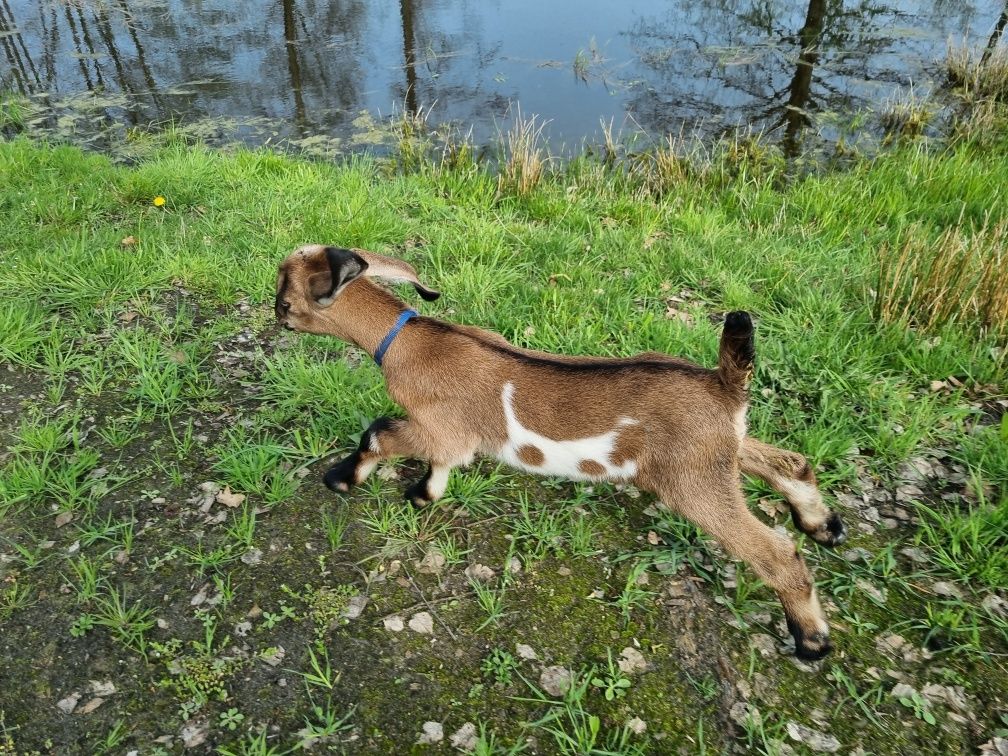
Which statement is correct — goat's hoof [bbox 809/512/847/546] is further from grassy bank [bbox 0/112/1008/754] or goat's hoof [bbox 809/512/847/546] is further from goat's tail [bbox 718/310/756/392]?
goat's tail [bbox 718/310/756/392]

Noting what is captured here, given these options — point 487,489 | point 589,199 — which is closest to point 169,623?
point 487,489

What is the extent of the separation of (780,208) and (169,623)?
597 cm

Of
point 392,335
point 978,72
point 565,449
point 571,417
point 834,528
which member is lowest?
point 834,528

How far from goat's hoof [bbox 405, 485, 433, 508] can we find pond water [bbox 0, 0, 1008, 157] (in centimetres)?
654

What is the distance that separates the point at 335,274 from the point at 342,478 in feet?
3.71

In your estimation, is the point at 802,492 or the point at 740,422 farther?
the point at 802,492

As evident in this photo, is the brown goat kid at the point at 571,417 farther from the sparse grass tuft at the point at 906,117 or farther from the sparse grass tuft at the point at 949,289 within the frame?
the sparse grass tuft at the point at 906,117

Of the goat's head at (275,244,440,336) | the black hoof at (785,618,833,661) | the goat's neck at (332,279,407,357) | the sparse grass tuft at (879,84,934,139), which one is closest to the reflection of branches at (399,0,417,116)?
the sparse grass tuft at (879,84,934,139)

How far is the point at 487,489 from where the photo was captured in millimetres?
3494

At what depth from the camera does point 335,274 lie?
2834 millimetres

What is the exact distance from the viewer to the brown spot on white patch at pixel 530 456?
2.99 m

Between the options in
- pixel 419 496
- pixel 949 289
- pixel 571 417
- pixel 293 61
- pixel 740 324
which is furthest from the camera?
pixel 293 61

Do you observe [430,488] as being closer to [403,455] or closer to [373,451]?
[403,455]

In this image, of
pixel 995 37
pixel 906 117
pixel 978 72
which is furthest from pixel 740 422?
pixel 995 37
